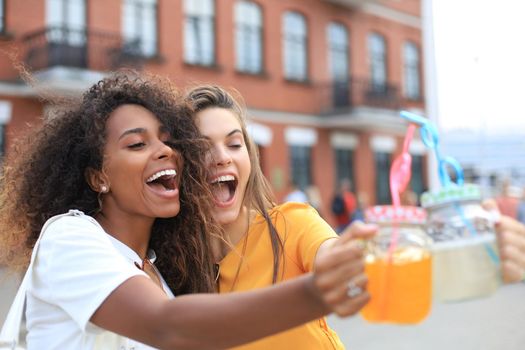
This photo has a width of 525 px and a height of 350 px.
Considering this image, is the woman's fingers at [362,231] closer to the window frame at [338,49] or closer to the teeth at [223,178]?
the teeth at [223,178]

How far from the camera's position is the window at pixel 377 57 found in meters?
20.1

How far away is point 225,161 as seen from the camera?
2.34 m

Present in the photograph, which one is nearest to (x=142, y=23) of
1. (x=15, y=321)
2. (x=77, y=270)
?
(x=15, y=321)

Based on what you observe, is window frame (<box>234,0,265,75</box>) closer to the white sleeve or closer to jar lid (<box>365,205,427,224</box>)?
the white sleeve

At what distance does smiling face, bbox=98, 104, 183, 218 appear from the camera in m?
1.80

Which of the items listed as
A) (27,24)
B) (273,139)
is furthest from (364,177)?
(27,24)

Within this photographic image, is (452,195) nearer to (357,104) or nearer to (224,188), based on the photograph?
(224,188)

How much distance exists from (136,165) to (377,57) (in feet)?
63.2

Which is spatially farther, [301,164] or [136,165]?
[301,164]

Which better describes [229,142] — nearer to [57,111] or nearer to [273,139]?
[57,111]

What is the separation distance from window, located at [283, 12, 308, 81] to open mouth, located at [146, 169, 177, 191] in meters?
15.7

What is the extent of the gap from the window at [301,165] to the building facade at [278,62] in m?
0.03

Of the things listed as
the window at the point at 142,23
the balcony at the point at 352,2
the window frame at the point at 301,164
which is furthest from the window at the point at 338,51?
the window at the point at 142,23

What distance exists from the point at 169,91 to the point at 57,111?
0.36 m
